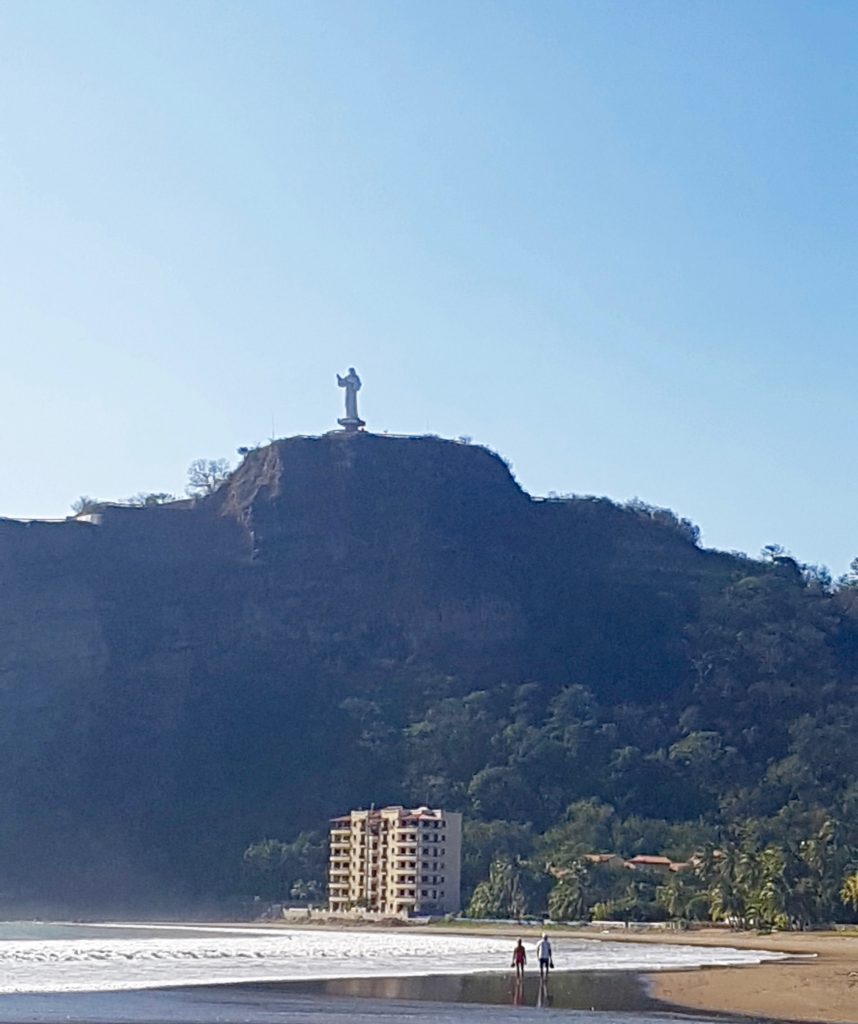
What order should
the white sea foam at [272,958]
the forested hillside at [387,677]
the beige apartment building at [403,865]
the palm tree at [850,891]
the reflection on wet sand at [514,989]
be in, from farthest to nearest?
1. the forested hillside at [387,677]
2. the beige apartment building at [403,865]
3. the palm tree at [850,891]
4. the white sea foam at [272,958]
5. the reflection on wet sand at [514,989]

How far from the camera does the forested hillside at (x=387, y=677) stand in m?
139

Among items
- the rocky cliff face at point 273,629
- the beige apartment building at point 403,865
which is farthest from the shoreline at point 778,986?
the rocky cliff face at point 273,629

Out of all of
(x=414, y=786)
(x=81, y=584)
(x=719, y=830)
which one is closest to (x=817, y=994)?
(x=719, y=830)

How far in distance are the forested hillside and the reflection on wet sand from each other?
7043 cm

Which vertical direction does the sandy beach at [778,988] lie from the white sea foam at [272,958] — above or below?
above

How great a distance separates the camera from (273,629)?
524ft

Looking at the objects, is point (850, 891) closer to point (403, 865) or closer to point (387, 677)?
point (403, 865)

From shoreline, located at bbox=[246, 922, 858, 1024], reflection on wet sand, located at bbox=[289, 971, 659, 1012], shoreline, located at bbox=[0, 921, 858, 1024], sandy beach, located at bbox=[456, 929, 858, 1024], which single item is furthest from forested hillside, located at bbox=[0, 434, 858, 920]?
reflection on wet sand, located at bbox=[289, 971, 659, 1012]

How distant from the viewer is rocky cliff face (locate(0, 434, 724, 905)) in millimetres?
144500

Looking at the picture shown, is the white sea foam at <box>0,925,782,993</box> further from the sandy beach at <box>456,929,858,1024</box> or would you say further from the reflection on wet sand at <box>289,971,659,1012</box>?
the sandy beach at <box>456,929,858,1024</box>

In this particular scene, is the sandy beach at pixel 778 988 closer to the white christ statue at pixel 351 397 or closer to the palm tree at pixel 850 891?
the palm tree at pixel 850 891

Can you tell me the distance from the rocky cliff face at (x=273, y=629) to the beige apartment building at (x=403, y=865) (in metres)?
22.2

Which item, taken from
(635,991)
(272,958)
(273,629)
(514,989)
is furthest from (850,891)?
(273,629)

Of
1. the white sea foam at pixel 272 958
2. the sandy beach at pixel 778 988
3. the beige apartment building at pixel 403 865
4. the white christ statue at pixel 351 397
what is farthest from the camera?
the white christ statue at pixel 351 397
